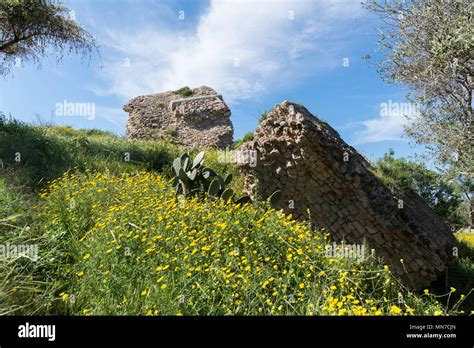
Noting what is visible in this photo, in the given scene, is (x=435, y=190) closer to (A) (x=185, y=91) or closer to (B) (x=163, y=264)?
(B) (x=163, y=264)

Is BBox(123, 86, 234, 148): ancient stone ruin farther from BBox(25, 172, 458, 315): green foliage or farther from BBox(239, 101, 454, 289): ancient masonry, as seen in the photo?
Answer: BBox(25, 172, 458, 315): green foliage

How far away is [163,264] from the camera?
166 inches

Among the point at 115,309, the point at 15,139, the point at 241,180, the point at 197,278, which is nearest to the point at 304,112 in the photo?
the point at 241,180

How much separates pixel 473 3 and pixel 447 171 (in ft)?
12.9

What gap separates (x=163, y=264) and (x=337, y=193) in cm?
457

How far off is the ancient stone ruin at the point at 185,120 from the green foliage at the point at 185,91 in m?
0.43

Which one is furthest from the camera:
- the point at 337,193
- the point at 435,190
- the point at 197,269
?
the point at 435,190

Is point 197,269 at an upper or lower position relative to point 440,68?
lower

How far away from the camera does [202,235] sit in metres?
4.89

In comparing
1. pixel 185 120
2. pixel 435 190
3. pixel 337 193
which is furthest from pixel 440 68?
pixel 185 120

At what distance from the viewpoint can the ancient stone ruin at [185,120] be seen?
18.6 metres
